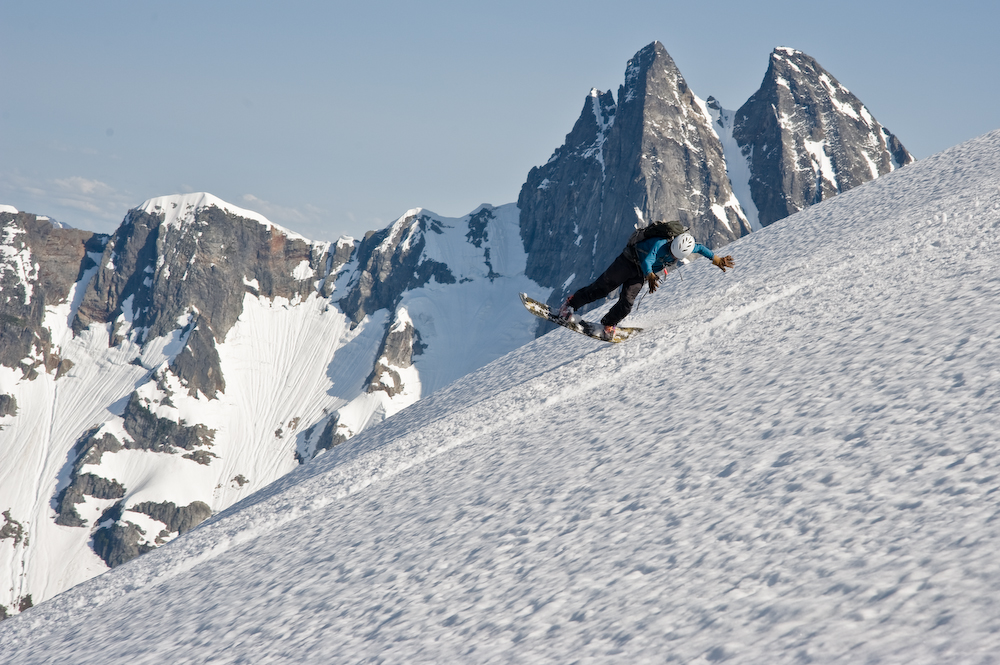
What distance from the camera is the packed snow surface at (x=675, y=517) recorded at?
4.57 metres

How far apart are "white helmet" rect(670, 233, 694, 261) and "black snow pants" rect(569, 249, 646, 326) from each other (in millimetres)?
926

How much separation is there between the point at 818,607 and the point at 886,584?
486 millimetres

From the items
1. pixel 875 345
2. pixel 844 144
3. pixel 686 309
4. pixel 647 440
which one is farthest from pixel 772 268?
pixel 844 144

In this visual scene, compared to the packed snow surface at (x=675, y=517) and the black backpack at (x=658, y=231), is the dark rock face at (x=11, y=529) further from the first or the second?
the black backpack at (x=658, y=231)

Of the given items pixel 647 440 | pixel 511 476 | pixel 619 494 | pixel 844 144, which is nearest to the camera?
pixel 619 494

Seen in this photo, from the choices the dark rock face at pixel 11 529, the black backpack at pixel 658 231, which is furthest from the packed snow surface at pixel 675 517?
the dark rock face at pixel 11 529

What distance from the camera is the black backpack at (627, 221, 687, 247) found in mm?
11625

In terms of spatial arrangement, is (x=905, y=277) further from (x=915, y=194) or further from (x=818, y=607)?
(x=818, y=607)

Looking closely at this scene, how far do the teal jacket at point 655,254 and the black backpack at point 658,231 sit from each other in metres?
0.08

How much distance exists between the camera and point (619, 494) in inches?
282

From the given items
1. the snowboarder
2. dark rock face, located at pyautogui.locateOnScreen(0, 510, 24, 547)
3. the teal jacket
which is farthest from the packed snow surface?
dark rock face, located at pyautogui.locateOnScreen(0, 510, 24, 547)

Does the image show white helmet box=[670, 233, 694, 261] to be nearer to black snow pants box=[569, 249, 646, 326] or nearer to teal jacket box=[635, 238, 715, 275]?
teal jacket box=[635, 238, 715, 275]

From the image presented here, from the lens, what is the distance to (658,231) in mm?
11781

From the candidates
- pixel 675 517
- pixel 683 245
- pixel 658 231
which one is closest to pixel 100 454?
pixel 658 231
